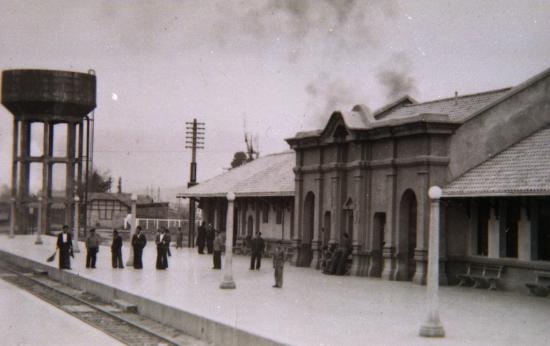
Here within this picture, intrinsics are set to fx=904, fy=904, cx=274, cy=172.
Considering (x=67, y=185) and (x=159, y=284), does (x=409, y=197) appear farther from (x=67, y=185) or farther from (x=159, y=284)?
(x=67, y=185)

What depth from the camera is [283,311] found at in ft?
63.7

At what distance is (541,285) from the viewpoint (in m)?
23.8

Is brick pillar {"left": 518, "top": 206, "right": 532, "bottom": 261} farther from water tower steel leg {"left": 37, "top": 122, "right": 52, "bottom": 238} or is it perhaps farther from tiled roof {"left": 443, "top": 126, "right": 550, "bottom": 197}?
water tower steel leg {"left": 37, "top": 122, "right": 52, "bottom": 238}

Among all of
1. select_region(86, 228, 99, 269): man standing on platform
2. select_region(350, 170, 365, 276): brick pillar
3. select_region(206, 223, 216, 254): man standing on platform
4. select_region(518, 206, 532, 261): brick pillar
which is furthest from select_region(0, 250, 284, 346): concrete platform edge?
select_region(206, 223, 216, 254): man standing on platform

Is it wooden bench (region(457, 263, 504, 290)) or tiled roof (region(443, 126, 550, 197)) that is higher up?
tiled roof (region(443, 126, 550, 197))

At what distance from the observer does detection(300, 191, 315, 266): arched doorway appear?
117 ft

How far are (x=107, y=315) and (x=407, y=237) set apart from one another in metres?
10.7

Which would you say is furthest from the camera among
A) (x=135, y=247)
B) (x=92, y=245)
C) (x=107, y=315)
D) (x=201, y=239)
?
(x=201, y=239)

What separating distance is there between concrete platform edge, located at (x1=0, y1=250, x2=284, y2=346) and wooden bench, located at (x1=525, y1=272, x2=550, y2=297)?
10054 millimetres

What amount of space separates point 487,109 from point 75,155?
1589 inches

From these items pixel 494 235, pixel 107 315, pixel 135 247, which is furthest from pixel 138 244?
pixel 494 235

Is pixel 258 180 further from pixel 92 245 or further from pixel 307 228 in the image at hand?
pixel 92 245

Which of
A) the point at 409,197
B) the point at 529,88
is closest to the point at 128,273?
the point at 409,197

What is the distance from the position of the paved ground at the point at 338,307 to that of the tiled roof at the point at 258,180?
31.2 feet
